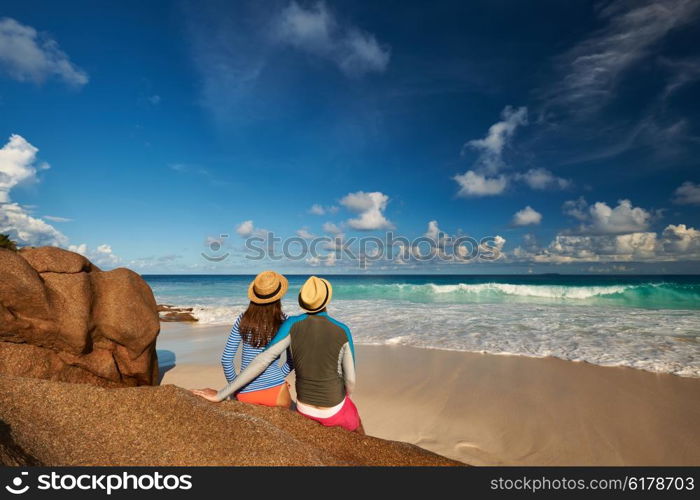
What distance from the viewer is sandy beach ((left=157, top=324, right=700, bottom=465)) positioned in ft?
13.7

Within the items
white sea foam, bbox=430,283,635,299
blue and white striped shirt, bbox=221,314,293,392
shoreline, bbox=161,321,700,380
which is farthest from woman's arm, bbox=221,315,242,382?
white sea foam, bbox=430,283,635,299

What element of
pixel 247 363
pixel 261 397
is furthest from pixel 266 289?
pixel 261 397

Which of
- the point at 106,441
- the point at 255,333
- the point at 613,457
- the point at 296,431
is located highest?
the point at 255,333

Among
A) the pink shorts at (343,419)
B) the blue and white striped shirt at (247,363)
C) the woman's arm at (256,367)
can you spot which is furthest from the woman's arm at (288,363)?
the pink shorts at (343,419)

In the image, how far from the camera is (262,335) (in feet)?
12.4

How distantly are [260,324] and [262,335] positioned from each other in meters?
0.12

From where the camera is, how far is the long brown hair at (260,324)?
12.4 ft

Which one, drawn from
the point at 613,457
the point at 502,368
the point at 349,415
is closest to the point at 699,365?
the point at 502,368

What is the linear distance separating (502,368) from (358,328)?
6.07 meters

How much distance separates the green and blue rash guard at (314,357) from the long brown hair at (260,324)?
43 centimetres

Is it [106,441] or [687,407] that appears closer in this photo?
[106,441]

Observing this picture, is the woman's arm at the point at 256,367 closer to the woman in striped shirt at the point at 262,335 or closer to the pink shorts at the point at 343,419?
the woman in striped shirt at the point at 262,335

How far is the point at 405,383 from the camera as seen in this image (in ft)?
21.6
